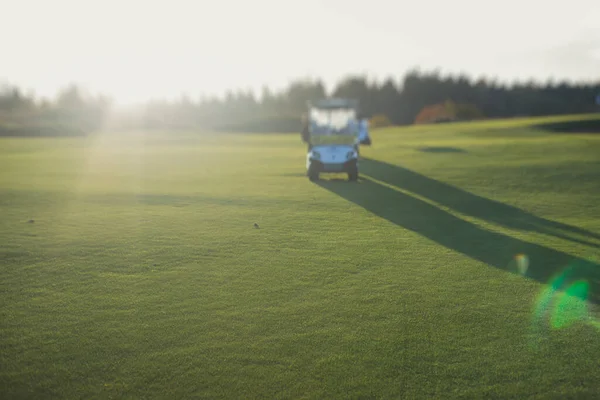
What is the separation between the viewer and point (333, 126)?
1784 centimetres

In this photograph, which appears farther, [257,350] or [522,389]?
[257,350]

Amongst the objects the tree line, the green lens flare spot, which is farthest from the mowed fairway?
the tree line

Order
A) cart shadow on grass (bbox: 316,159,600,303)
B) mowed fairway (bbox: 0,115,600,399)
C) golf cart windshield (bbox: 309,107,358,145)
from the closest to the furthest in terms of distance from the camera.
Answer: mowed fairway (bbox: 0,115,600,399) → cart shadow on grass (bbox: 316,159,600,303) → golf cart windshield (bbox: 309,107,358,145)

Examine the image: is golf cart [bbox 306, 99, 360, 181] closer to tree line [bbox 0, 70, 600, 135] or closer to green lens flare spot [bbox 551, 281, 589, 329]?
green lens flare spot [bbox 551, 281, 589, 329]

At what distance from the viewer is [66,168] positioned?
2173 cm

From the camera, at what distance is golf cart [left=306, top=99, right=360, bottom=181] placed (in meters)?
16.8

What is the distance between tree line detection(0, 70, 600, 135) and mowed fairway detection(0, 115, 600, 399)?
238 feet

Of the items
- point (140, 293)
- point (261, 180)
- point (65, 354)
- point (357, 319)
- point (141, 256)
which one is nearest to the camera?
point (65, 354)

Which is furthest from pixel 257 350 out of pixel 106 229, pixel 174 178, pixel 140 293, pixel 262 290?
pixel 174 178

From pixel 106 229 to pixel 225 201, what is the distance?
12.5ft

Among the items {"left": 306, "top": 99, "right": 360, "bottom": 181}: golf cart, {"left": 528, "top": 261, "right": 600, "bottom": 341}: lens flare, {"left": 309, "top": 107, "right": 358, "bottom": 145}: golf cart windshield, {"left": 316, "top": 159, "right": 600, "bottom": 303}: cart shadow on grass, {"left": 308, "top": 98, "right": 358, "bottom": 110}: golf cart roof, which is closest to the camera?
{"left": 528, "top": 261, "right": 600, "bottom": 341}: lens flare

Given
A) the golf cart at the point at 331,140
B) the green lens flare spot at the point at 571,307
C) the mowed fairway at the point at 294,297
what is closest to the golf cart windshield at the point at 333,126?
the golf cart at the point at 331,140

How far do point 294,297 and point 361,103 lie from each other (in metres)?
97.5

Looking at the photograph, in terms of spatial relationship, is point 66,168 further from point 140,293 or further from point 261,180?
point 140,293
